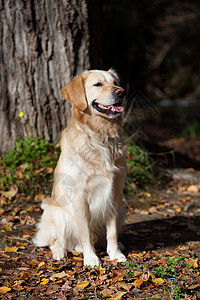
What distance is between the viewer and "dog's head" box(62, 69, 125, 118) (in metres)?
3.11

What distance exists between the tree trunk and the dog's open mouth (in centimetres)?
177

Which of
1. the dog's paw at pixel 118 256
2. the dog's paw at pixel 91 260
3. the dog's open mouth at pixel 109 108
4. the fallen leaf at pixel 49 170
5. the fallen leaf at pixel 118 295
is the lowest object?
the dog's paw at pixel 118 256

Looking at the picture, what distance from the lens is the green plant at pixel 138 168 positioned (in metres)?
5.15

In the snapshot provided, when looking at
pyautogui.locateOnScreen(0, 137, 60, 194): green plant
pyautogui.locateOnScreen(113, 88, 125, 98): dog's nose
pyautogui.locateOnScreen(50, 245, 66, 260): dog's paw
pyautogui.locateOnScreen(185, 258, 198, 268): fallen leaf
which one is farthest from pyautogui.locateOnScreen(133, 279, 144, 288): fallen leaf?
pyautogui.locateOnScreen(0, 137, 60, 194): green plant

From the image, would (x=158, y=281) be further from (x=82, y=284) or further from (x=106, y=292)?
(x=82, y=284)

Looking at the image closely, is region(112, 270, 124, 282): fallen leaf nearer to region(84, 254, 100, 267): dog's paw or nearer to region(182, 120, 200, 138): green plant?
region(84, 254, 100, 267): dog's paw

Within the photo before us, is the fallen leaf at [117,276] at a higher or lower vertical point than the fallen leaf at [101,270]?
higher

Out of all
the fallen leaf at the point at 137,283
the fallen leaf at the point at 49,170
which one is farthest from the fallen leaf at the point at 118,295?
the fallen leaf at the point at 49,170

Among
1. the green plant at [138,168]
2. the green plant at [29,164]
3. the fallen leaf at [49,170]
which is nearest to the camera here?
the green plant at [29,164]

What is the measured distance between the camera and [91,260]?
3.10m

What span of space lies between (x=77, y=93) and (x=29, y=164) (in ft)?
5.88

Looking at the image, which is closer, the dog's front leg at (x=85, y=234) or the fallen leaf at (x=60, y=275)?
the fallen leaf at (x=60, y=275)

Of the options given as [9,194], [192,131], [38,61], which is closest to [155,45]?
[192,131]

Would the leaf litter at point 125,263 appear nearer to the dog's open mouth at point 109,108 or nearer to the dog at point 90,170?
the dog at point 90,170
